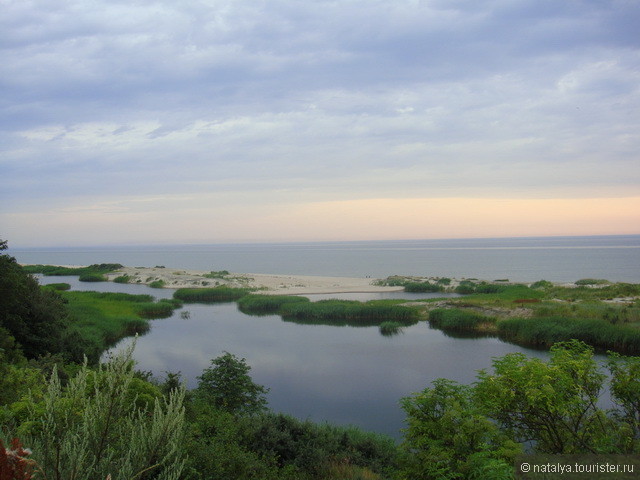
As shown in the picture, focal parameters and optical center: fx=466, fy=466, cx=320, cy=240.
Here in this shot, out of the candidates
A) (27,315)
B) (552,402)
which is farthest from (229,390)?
(27,315)

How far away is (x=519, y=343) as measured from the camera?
86.1 feet

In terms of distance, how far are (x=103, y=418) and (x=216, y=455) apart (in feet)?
10.9

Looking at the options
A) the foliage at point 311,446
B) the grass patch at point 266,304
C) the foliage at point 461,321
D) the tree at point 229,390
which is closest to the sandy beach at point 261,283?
the grass patch at point 266,304

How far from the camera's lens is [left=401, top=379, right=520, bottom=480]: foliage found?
663cm

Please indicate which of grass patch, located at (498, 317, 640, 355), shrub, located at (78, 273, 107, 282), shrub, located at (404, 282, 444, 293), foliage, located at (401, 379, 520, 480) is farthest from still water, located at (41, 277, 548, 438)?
shrub, located at (78, 273, 107, 282)

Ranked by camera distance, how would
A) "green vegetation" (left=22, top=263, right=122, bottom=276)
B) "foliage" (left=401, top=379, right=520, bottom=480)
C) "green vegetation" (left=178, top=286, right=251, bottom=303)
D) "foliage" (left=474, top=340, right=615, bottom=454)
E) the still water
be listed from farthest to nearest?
"green vegetation" (left=22, top=263, right=122, bottom=276)
"green vegetation" (left=178, top=286, right=251, bottom=303)
the still water
"foliage" (left=474, top=340, right=615, bottom=454)
"foliage" (left=401, top=379, right=520, bottom=480)

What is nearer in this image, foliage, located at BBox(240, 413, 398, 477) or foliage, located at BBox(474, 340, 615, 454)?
foliage, located at BBox(474, 340, 615, 454)

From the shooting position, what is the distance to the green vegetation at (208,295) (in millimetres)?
48406

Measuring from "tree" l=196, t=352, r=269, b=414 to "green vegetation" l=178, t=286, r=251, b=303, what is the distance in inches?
1374

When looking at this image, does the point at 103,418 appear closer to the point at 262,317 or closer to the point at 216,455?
the point at 216,455

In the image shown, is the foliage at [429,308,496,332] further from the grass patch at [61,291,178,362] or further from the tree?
the tree

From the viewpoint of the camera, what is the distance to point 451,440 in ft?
23.8

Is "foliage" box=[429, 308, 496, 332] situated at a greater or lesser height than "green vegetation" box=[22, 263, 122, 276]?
lesser

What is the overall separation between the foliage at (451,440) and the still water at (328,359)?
6.37 meters
